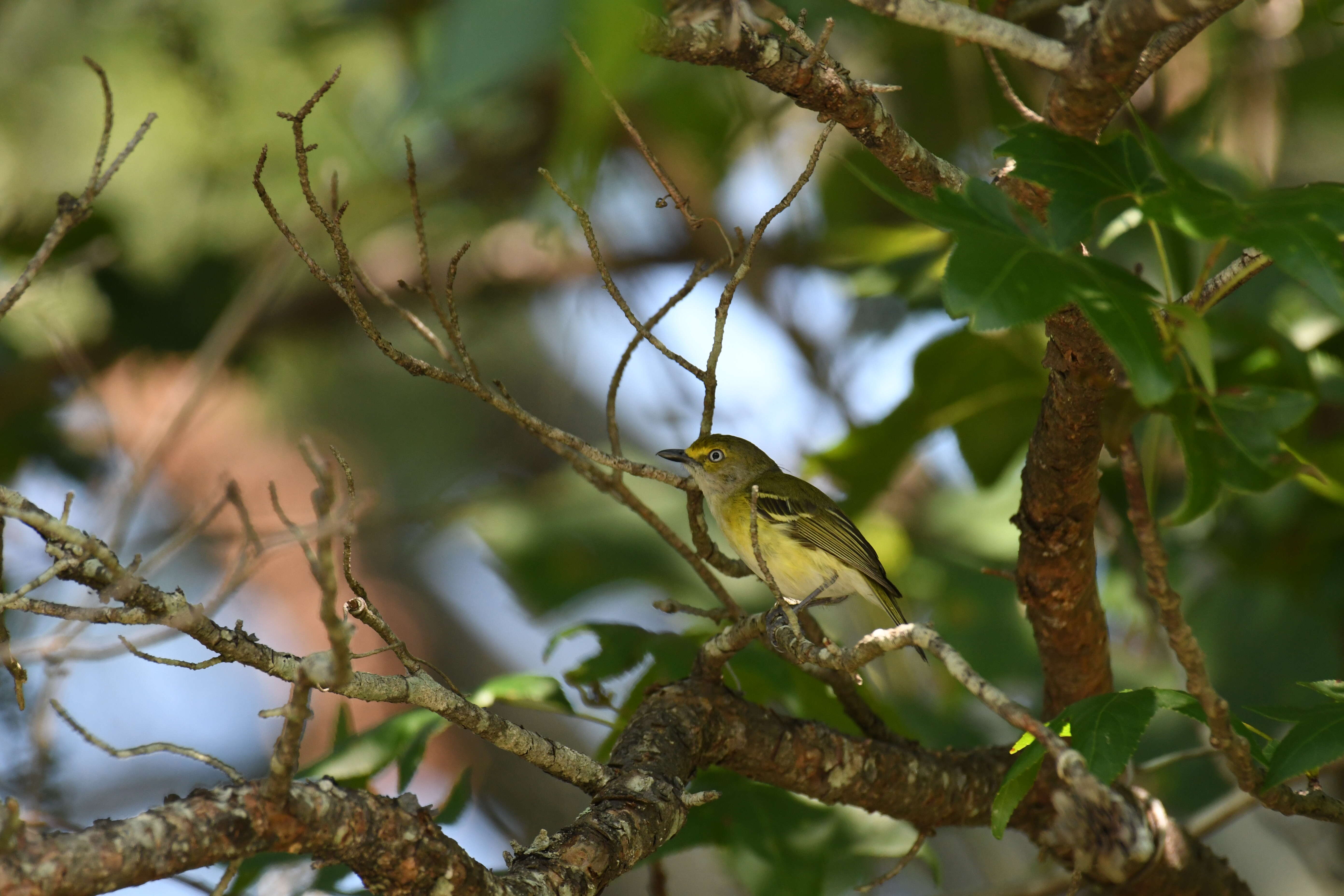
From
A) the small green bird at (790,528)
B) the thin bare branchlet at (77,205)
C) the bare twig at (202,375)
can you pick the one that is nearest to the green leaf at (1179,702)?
the small green bird at (790,528)

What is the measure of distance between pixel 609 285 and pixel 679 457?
2.01m

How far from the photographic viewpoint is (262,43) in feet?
16.3

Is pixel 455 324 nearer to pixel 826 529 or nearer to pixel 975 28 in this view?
pixel 975 28

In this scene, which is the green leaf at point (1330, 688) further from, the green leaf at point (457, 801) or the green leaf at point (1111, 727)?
the green leaf at point (457, 801)

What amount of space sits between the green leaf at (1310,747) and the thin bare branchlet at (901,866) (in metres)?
0.81

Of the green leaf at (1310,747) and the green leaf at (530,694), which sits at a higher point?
the green leaf at (530,694)

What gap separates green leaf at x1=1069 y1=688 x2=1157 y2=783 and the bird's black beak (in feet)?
7.44

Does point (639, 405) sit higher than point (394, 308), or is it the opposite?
point (639, 405)

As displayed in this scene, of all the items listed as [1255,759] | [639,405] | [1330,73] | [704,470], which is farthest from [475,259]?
[1255,759]

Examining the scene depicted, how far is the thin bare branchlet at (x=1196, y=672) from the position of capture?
1572 mm

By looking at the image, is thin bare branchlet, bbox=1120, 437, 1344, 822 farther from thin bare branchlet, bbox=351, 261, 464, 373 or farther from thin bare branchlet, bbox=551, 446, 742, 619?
thin bare branchlet, bbox=351, 261, 464, 373

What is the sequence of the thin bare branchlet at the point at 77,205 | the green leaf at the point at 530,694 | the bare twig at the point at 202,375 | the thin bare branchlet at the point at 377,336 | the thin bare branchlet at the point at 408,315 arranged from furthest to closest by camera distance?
the bare twig at the point at 202,375, the green leaf at the point at 530,694, the thin bare branchlet at the point at 408,315, the thin bare branchlet at the point at 377,336, the thin bare branchlet at the point at 77,205

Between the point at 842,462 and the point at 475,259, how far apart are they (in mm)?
2893

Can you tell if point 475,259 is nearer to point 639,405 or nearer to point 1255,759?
point 639,405
